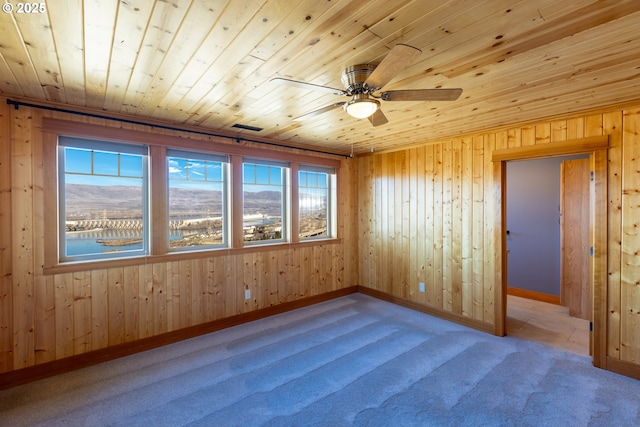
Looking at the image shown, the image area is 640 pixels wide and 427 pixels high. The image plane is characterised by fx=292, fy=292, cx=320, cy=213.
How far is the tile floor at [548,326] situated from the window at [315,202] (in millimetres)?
2915

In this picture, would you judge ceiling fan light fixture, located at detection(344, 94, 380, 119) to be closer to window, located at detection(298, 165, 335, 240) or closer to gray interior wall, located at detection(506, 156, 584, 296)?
window, located at detection(298, 165, 335, 240)

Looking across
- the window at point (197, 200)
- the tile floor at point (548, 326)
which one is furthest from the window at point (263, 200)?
the tile floor at point (548, 326)

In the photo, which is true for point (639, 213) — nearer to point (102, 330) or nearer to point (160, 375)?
point (160, 375)

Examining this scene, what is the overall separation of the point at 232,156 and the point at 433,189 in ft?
9.18

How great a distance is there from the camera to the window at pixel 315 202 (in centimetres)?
465

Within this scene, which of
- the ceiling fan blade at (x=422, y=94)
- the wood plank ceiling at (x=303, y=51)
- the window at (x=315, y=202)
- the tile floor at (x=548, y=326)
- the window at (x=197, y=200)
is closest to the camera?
the wood plank ceiling at (x=303, y=51)

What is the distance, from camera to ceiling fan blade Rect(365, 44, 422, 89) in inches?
56.3

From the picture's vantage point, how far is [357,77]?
76.1 inches

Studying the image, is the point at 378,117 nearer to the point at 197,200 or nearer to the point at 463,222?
the point at 463,222

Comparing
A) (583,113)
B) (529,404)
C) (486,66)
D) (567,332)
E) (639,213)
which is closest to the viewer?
(486,66)

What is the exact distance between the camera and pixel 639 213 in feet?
8.59

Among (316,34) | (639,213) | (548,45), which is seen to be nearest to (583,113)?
(639,213)

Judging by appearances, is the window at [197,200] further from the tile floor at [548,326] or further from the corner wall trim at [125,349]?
the tile floor at [548,326]

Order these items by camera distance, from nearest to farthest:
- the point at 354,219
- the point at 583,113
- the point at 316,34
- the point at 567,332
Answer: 1. the point at 316,34
2. the point at 583,113
3. the point at 567,332
4. the point at 354,219
